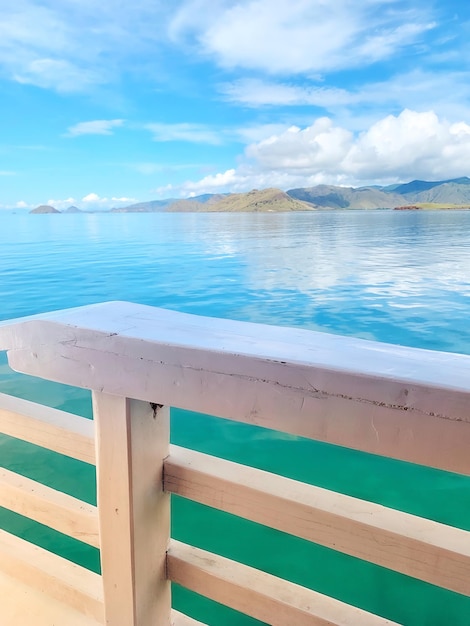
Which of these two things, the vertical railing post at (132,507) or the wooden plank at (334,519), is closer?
the wooden plank at (334,519)

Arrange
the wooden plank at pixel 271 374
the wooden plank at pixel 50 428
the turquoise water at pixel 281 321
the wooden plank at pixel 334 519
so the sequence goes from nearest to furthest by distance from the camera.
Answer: the wooden plank at pixel 271 374 → the wooden plank at pixel 334 519 → the wooden plank at pixel 50 428 → the turquoise water at pixel 281 321

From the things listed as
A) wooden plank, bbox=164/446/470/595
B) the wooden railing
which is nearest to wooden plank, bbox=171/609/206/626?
the wooden railing

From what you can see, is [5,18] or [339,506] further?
[5,18]

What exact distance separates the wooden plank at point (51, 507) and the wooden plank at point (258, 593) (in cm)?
19

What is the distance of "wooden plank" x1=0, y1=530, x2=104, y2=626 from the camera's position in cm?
103

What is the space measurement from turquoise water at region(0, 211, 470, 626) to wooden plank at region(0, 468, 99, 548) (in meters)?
2.02

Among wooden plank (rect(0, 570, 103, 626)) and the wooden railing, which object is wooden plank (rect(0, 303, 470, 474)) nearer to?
the wooden railing

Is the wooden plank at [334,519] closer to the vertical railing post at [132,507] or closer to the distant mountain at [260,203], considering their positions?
the vertical railing post at [132,507]

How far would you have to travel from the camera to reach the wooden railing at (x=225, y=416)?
0.52m

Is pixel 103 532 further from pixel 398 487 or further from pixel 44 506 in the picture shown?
pixel 398 487

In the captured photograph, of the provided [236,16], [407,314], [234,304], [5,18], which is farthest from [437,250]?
[5,18]

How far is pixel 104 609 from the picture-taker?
964 millimetres

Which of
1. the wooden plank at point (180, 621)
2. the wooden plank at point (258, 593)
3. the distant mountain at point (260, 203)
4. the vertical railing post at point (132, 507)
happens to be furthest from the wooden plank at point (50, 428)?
the distant mountain at point (260, 203)

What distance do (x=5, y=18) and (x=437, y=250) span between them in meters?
27.9
